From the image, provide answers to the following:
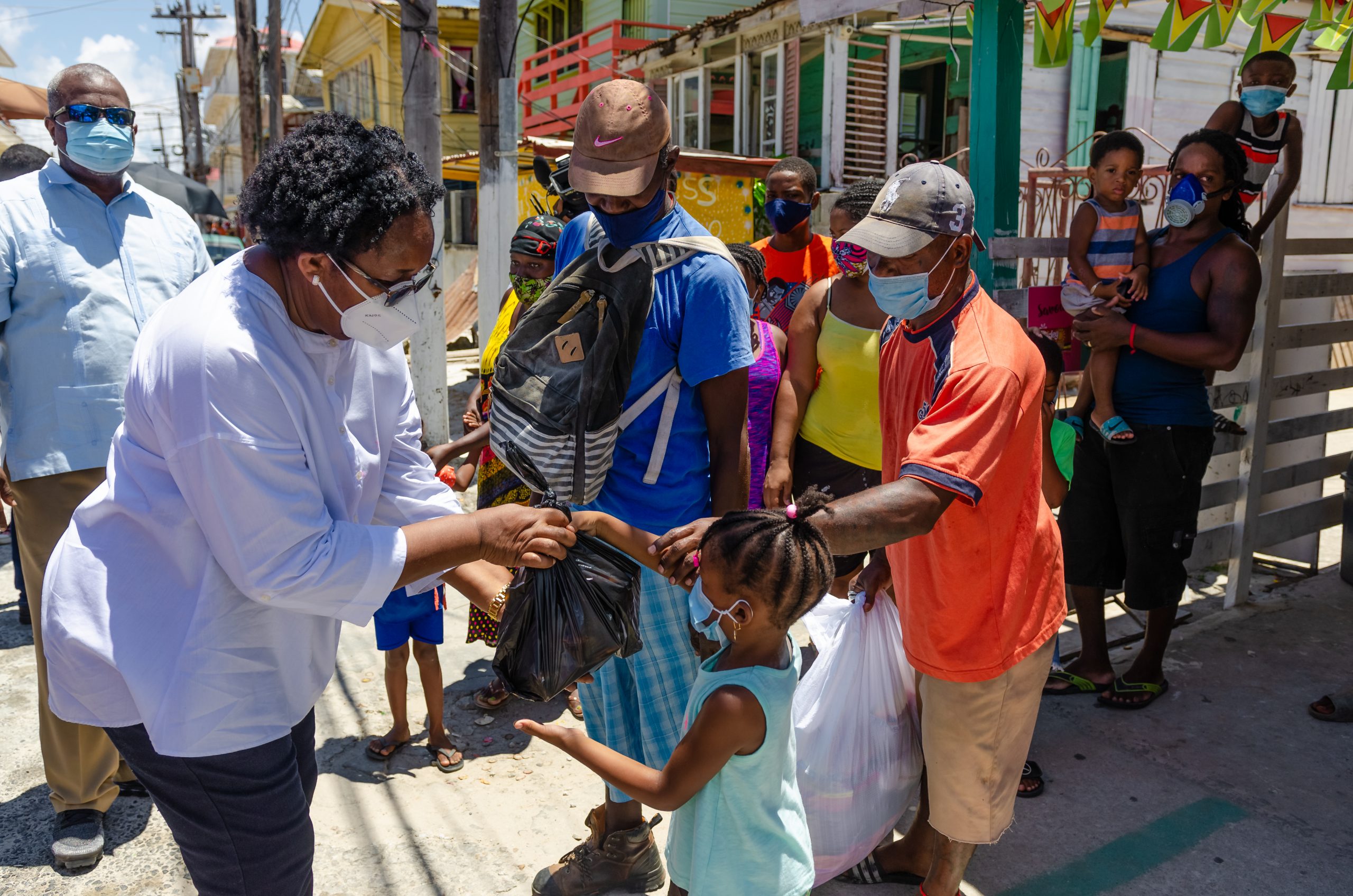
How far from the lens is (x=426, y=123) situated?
7.34 metres

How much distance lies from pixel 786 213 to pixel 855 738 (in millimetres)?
2831

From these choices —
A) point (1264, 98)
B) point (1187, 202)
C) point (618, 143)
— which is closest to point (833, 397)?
point (1187, 202)

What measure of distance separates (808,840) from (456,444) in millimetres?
2098

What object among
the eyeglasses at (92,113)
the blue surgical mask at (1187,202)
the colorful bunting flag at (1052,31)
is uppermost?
the colorful bunting flag at (1052,31)

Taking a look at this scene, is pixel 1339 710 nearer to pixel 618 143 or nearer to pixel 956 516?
pixel 956 516

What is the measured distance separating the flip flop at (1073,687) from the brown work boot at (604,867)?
2.04 metres

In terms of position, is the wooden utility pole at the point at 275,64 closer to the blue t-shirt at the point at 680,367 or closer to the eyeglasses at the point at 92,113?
the eyeglasses at the point at 92,113

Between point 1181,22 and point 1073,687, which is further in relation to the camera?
point 1181,22

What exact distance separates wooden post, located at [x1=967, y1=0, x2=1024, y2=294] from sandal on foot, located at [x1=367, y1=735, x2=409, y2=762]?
10.0 ft

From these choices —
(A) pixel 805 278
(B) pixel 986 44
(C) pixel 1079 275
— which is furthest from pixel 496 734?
(B) pixel 986 44

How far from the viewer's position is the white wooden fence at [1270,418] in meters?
4.78

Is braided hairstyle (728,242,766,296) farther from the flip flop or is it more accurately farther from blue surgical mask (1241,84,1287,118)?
blue surgical mask (1241,84,1287,118)

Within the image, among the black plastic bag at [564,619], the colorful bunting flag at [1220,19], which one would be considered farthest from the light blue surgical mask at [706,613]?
the colorful bunting flag at [1220,19]

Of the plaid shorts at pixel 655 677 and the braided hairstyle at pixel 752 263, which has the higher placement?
the braided hairstyle at pixel 752 263
